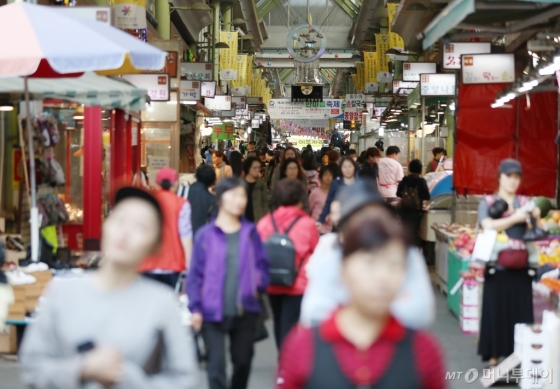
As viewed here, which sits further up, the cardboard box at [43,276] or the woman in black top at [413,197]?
the woman in black top at [413,197]

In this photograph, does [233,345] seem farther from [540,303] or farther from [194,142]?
[194,142]

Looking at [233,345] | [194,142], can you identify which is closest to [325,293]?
[233,345]

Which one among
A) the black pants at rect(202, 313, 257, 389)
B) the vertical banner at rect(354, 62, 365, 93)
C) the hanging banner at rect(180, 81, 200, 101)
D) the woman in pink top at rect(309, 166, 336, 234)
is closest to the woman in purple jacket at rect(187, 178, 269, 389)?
the black pants at rect(202, 313, 257, 389)

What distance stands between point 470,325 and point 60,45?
5019mm

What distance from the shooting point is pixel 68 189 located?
456 inches

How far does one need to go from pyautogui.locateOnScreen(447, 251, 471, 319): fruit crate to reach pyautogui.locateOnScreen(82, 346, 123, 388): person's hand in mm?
7050

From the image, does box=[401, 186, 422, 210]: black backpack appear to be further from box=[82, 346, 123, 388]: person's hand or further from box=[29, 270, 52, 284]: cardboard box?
box=[82, 346, 123, 388]: person's hand

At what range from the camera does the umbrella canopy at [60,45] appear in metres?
6.54

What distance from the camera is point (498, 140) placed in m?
12.7

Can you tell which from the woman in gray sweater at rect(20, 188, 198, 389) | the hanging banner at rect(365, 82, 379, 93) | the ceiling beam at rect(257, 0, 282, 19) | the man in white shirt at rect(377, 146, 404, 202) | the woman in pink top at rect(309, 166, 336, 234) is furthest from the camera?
the ceiling beam at rect(257, 0, 282, 19)

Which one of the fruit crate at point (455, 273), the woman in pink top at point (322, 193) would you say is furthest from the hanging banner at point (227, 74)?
the fruit crate at point (455, 273)

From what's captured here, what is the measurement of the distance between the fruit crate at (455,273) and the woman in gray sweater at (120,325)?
6.80 meters

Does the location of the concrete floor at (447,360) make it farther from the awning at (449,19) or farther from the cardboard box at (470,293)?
the awning at (449,19)

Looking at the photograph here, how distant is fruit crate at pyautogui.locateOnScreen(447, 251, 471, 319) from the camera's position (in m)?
9.54
